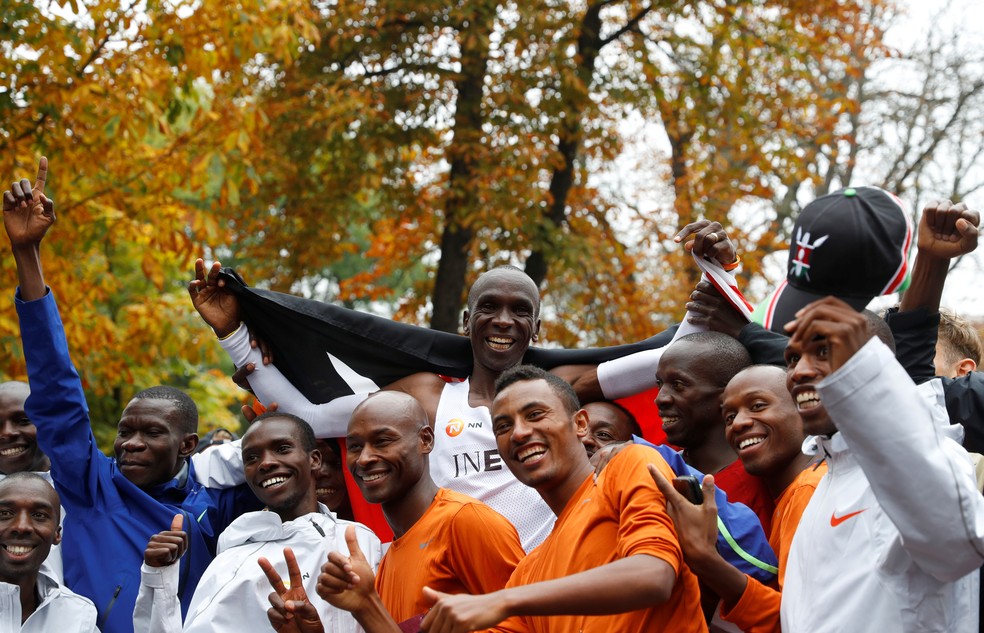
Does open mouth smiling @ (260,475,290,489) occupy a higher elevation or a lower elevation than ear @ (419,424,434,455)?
lower

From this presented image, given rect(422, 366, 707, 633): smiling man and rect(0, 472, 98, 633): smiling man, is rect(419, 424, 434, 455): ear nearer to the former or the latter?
rect(422, 366, 707, 633): smiling man

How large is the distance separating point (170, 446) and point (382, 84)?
26.5ft

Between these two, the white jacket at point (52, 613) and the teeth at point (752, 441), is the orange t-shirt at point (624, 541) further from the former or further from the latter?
the white jacket at point (52, 613)

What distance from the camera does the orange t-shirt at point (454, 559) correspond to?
165 inches

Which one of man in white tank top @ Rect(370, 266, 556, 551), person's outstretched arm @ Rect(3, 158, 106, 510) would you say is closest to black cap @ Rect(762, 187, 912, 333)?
man in white tank top @ Rect(370, 266, 556, 551)

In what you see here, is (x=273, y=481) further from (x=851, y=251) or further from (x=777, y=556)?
(x=851, y=251)

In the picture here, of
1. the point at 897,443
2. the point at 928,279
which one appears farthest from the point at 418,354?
the point at 897,443

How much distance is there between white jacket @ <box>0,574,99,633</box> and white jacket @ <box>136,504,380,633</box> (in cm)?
26

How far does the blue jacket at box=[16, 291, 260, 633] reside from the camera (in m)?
5.11

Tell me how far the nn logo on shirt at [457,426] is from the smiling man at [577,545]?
1.16 m

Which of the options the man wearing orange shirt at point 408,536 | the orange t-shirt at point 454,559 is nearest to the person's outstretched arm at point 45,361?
the man wearing orange shirt at point 408,536

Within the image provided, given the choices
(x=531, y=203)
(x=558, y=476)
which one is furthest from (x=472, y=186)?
(x=558, y=476)

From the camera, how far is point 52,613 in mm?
4918

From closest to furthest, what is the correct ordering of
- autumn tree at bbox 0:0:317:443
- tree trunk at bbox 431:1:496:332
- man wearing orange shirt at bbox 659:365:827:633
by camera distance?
1. man wearing orange shirt at bbox 659:365:827:633
2. autumn tree at bbox 0:0:317:443
3. tree trunk at bbox 431:1:496:332
